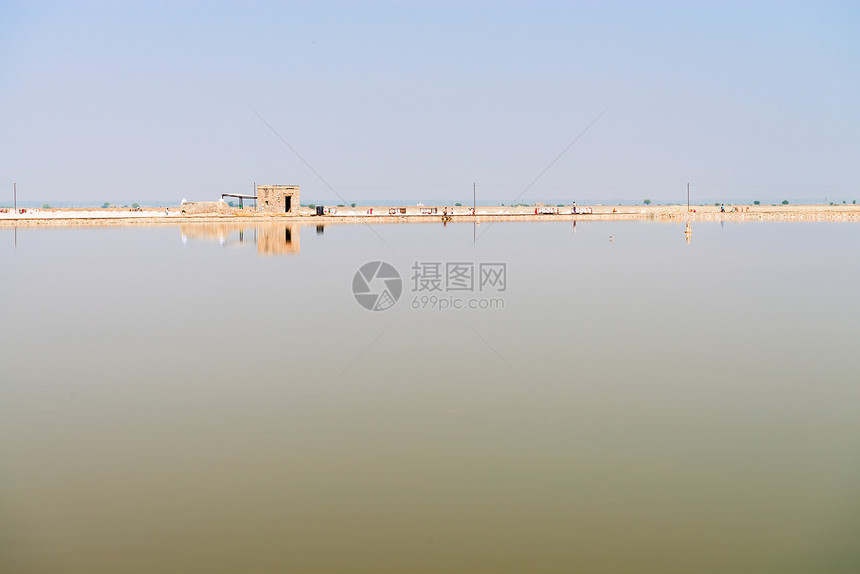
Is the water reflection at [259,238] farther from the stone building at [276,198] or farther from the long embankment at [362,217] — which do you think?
the long embankment at [362,217]

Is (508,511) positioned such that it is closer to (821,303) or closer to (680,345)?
(680,345)

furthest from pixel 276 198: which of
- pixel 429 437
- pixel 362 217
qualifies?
pixel 429 437

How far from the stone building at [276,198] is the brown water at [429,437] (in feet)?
140

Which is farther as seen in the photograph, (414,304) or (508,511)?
(414,304)

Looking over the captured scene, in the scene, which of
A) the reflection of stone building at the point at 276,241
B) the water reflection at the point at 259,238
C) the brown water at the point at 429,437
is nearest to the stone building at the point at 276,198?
the water reflection at the point at 259,238

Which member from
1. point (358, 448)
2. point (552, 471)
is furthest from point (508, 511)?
point (358, 448)

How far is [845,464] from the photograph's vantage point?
6770 millimetres

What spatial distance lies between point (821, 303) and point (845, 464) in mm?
11290

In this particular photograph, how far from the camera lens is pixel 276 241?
3597 centimetres

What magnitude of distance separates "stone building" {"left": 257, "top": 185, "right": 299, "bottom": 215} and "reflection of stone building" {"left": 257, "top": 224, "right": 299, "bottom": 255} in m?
11.4

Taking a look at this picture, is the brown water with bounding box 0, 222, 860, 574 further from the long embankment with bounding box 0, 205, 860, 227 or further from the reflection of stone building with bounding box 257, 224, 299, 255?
the long embankment with bounding box 0, 205, 860, 227

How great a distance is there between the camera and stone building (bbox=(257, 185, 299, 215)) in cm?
5834

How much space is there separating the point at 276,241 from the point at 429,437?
29.5 metres

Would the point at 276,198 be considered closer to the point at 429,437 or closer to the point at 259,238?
the point at 259,238
